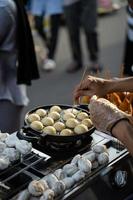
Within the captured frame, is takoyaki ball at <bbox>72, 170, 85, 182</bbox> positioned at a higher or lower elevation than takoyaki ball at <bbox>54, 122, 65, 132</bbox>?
lower

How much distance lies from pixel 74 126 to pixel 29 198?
33 centimetres

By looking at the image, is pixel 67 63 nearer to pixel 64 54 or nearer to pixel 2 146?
pixel 64 54

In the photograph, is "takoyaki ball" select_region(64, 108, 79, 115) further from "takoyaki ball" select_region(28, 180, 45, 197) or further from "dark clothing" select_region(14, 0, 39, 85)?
"dark clothing" select_region(14, 0, 39, 85)

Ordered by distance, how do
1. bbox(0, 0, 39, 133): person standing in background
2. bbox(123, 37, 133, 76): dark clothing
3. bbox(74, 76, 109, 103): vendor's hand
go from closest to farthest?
bbox(74, 76, 109, 103): vendor's hand
bbox(0, 0, 39, 133): person standing in background
bbox(123, 37, 133, 76): dark clothing

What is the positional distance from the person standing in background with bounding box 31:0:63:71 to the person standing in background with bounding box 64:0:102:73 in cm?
12

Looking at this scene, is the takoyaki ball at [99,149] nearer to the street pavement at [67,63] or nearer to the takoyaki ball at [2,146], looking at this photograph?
the takoyaki ball at [2,146]

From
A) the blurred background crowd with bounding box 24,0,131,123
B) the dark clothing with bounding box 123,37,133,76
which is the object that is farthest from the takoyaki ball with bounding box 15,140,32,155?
the blurred background crowd with bounding box 24,0,131,123

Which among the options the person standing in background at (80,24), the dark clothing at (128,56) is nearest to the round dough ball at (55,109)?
the dark clothing at (128,56)

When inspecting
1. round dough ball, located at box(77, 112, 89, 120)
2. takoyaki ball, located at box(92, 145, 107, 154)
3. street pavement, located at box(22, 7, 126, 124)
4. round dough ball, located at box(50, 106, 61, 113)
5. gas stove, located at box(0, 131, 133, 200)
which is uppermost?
round dough ball, located at box(50, 106, 61, 113)

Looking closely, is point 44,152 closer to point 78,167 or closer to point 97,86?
point 78,167

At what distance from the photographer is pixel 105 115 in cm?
129

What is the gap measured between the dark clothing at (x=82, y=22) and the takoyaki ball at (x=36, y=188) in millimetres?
2867

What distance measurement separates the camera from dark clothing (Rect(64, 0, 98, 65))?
3918 millimetres

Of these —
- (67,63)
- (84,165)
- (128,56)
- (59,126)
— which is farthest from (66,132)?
(67,63)
